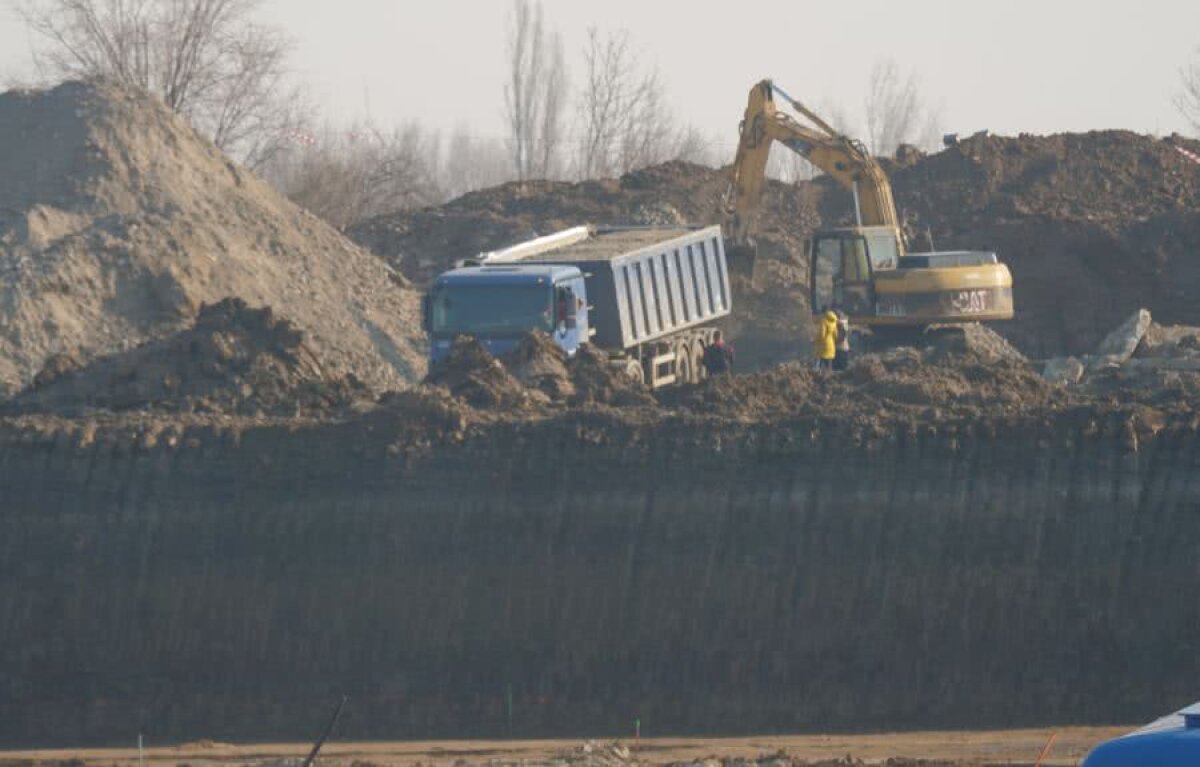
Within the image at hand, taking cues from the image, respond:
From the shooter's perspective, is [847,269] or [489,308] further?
[847,269]

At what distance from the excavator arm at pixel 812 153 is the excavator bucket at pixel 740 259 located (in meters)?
0.94

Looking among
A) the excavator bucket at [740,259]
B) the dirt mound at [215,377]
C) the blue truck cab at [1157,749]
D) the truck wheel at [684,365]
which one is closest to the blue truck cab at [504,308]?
the dirt mound at [215,377]

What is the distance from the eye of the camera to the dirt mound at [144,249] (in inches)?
933

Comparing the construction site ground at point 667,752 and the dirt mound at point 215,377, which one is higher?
the dirt mound at point 215,377

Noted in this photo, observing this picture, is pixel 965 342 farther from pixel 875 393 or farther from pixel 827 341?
pixel 875 393

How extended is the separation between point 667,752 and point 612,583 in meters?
1.78

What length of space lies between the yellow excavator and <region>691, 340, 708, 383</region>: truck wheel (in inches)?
85.4

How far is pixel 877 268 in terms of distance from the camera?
25.6 metres

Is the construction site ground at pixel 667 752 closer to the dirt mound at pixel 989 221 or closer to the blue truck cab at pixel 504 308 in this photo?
the blue truck cab at pixel 504 308

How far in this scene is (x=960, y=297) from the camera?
25.1 metres

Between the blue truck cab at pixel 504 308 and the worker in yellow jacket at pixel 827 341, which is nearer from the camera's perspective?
the blue truck cab at pixel 504 308

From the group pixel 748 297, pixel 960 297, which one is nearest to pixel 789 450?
pixel 960 297

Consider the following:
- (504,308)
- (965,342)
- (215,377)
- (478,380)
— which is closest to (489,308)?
(504,308)

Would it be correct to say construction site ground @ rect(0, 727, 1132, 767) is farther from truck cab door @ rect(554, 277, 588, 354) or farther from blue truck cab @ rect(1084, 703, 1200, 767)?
truck cab door @ rect(554, 277, 588, 354)
